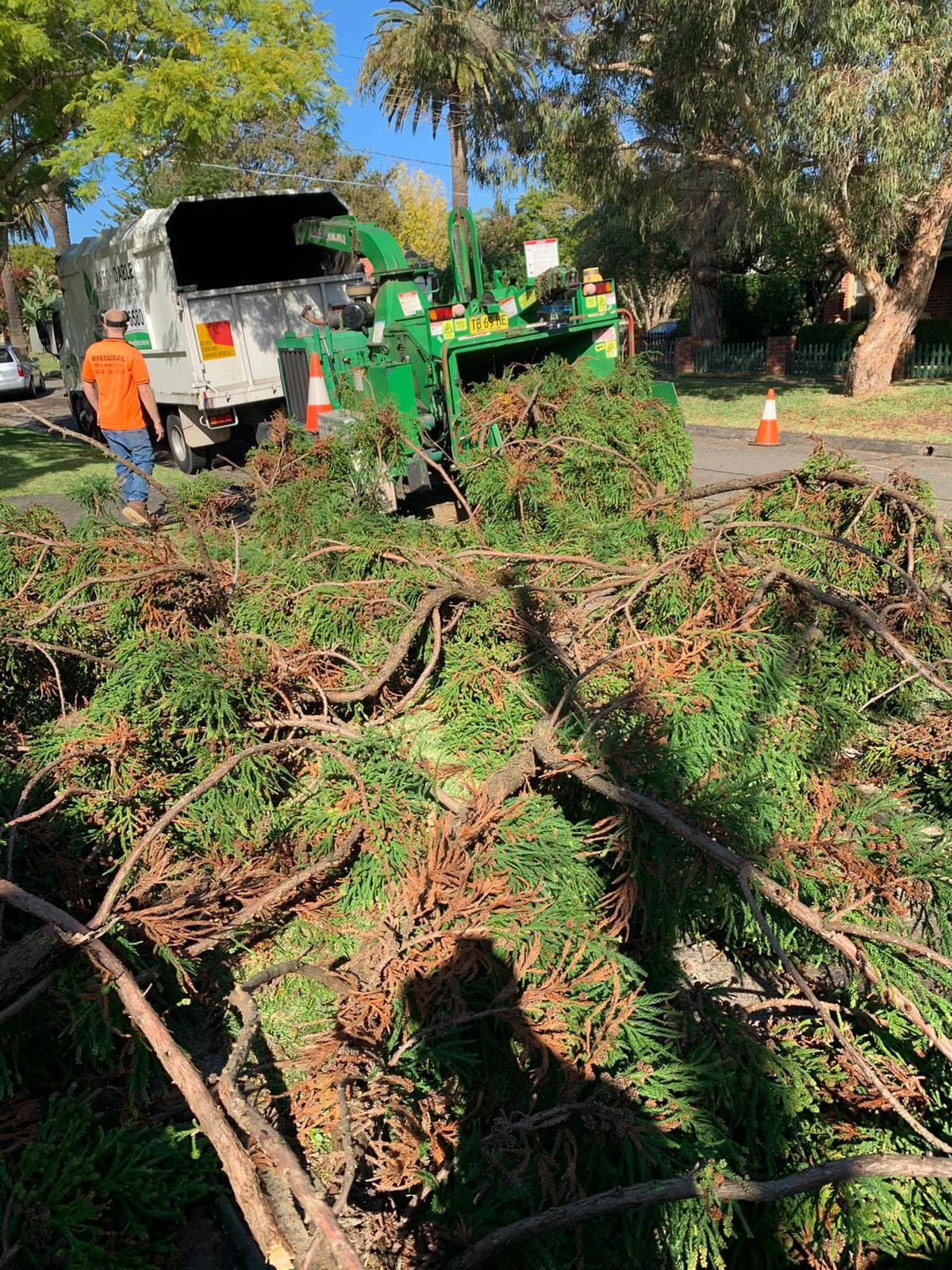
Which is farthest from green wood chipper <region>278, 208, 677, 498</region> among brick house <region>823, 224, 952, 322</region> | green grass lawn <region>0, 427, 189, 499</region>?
brick house <region>823, 224, 952, 322</region>

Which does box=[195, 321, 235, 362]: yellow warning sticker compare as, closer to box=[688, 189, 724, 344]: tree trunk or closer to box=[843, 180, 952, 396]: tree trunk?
box=[843, 180, 952, 396]: tree trunk

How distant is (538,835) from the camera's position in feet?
8.87

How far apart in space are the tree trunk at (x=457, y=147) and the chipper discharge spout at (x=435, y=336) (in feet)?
66.5

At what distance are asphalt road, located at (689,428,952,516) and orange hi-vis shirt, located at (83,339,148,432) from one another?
529cm

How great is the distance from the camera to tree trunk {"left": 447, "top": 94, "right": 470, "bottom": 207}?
2680 centimetres

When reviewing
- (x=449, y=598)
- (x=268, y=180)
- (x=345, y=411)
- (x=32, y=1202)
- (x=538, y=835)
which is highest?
(x=268, y=180)

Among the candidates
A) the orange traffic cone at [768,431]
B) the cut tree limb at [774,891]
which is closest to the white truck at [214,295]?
the orange traffic cone at [768,431]

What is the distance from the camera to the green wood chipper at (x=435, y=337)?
7.31m

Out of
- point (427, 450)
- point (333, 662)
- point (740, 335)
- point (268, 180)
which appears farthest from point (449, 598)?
point (268, 180)

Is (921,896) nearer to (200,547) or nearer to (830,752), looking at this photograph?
(830,752)

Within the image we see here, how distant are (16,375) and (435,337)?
21.1 m

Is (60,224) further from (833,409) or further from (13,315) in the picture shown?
(833,409)

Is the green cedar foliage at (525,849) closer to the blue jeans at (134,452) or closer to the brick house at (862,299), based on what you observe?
the blue jeans at (134,452)

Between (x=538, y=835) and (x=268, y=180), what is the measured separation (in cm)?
3412
